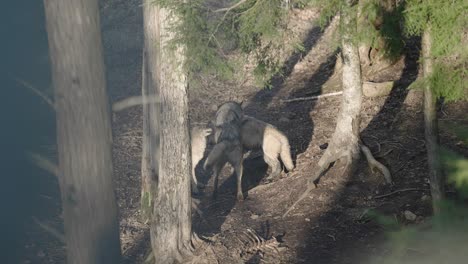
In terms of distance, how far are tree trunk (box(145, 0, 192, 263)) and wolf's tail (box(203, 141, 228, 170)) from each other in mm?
2381

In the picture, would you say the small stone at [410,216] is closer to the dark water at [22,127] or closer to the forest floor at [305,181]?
the forest floor at [305,181]

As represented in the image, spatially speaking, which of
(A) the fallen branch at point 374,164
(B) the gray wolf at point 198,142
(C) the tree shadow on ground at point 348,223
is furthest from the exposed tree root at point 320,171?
(B) the gray wolf at point 198,142

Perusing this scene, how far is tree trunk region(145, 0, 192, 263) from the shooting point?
9953 mm

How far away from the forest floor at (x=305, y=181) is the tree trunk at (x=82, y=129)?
235 centimetres

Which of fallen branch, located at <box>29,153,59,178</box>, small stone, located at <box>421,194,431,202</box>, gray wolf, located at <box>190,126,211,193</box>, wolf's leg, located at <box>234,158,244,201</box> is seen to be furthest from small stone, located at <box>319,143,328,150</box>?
fallen branch, located at <box>29,153,59,178</box>

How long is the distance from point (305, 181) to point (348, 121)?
1.36 meters

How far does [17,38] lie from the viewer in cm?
1480

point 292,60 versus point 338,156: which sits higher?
point 292,60

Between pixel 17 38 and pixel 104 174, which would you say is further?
pixel 17 38

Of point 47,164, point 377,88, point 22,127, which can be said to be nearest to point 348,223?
point 47,164

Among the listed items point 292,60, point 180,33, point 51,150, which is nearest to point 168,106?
point 180,33

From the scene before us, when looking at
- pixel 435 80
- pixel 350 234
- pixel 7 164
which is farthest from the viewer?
pixel 7 164

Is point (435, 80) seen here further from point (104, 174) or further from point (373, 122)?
point (373, 122)

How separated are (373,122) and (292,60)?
6.21 meters
